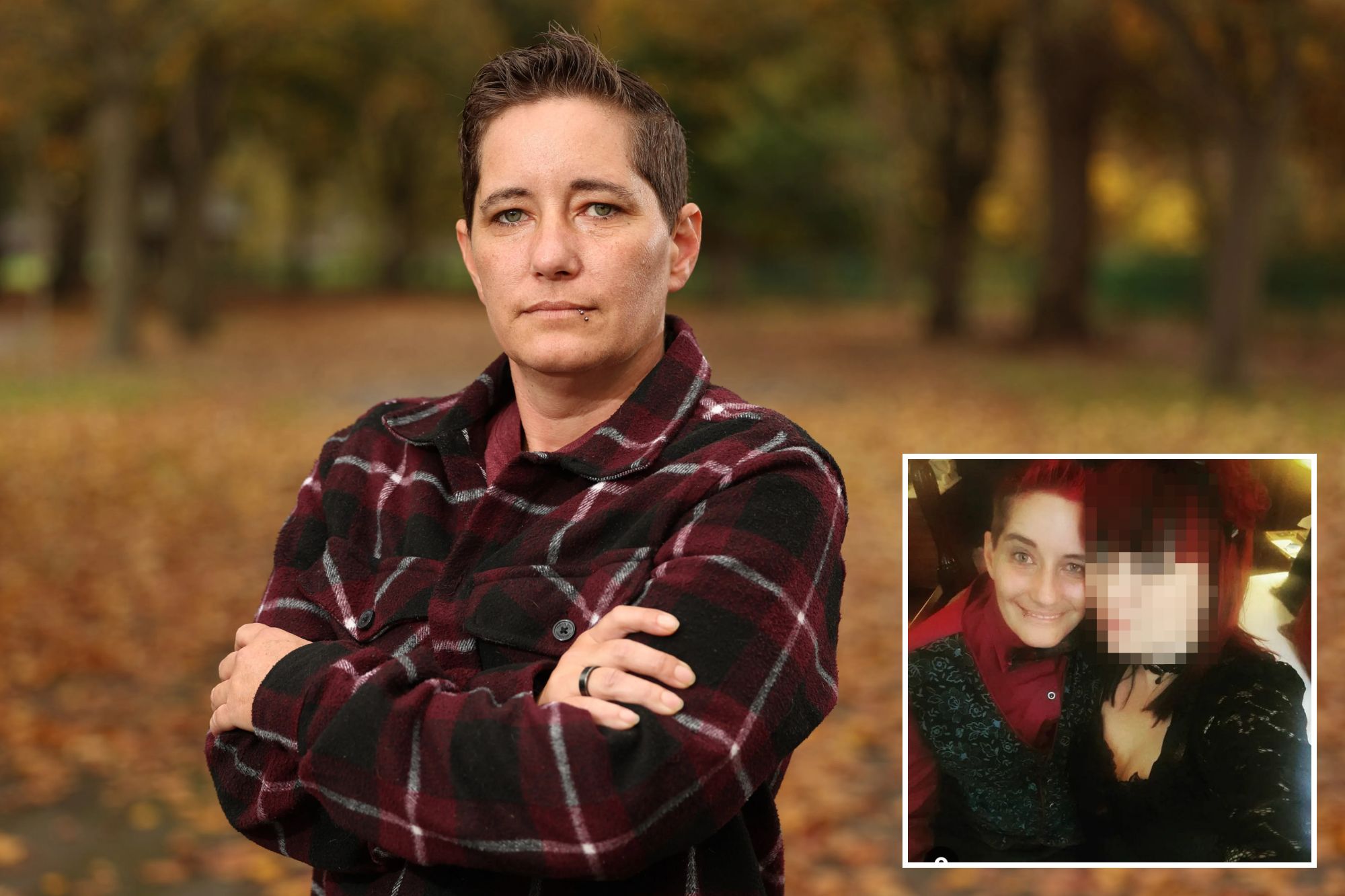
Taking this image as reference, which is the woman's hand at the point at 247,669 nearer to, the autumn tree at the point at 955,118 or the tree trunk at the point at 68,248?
the autumn tree at the point at 955,118

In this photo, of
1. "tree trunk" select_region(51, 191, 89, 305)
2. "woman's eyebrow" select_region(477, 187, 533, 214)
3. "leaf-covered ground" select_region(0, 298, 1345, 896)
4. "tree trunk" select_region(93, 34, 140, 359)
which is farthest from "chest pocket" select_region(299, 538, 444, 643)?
"tree trunk" select_region(51, 191, 89, 305)

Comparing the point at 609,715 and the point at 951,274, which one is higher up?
the point at 951,274

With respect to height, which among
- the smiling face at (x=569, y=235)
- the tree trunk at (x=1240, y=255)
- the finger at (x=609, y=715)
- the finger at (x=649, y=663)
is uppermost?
the tree trunk at (x=1240, y=255)

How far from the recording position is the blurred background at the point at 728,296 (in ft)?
19.1

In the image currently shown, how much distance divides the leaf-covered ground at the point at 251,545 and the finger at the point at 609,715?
3.16 meters

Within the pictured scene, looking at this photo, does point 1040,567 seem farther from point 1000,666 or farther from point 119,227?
point 119,227

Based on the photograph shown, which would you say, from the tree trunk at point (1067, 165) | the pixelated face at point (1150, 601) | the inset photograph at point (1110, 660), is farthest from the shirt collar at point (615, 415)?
the tree trunk at point (1067, 165)

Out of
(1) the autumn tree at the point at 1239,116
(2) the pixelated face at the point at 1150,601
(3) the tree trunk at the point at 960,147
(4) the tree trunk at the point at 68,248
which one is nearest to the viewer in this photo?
(2) the pixelated face at the point at 1150,601

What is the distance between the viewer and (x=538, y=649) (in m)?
1.81

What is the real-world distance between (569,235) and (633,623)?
520 mm

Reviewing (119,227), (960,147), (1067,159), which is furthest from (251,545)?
(960,147)

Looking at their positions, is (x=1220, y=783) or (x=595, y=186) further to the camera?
(x=1220, y=783)

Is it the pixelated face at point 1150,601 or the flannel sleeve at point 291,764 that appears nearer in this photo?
the flannel sleeve at point 291,764

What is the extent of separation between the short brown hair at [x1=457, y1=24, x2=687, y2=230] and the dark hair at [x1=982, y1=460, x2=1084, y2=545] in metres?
0.61
